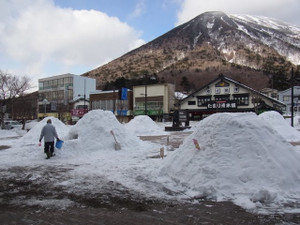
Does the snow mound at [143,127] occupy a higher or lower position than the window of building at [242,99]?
lower

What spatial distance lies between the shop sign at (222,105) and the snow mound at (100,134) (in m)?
40.2

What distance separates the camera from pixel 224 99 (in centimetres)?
5150

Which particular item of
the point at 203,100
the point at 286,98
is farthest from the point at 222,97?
the point at 286,98

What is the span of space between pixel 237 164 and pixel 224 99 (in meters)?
47.5

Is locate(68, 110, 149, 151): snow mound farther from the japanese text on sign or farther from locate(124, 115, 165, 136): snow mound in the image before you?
the japanese text on sign

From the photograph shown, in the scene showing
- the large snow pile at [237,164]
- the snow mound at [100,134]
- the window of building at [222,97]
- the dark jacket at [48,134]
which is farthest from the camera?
the window of building at [222,97]

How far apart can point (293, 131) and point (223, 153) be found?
14.9 metres

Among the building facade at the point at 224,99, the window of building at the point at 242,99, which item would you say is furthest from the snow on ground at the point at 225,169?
the window of building at the point at 242,99

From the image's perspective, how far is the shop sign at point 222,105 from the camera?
49825mm

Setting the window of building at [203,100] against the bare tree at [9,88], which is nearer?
the bare tree at [9,88]

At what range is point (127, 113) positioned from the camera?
62.8 metres

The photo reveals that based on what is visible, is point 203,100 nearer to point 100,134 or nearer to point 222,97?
point 222,97

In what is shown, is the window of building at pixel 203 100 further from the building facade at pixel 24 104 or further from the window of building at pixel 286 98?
the building facade at pixel 24 104

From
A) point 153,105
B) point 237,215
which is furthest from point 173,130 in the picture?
point 153,105
